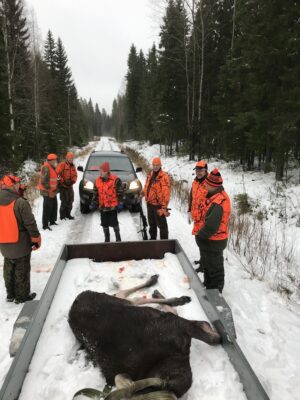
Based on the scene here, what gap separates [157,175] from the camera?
604 centimetres

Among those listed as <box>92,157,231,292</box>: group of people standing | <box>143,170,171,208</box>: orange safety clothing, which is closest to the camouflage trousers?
<box>92,157,231,292</box>: group of people standing

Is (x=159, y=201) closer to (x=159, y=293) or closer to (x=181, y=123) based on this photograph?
A: (x=159, y=293)

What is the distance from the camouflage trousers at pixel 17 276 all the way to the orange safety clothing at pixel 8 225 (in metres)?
0.37

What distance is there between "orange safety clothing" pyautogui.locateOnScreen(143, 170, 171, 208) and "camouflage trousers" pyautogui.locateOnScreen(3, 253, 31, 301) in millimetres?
2821

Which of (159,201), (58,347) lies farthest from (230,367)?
(159,201)

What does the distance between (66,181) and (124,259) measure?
15.1 ft

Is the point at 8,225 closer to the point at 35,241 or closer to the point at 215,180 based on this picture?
the point at 35,241

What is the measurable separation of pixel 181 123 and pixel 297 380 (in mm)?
22274

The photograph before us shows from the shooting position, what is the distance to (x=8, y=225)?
160 inches

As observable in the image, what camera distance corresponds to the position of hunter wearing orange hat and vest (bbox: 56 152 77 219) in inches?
327

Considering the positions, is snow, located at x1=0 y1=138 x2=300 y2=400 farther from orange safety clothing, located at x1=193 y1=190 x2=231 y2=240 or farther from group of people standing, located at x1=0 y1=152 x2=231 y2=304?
orange safety clothing, located at x1=193 y1=190 x2=231 y2=240

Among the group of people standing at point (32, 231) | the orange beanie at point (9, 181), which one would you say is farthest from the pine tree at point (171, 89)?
the orange beanie at point (9, 181)

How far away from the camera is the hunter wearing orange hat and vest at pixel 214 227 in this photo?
400 cm

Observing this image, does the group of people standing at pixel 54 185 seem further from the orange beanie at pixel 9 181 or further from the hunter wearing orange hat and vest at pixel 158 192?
the orange beanie at pixel 9 181
